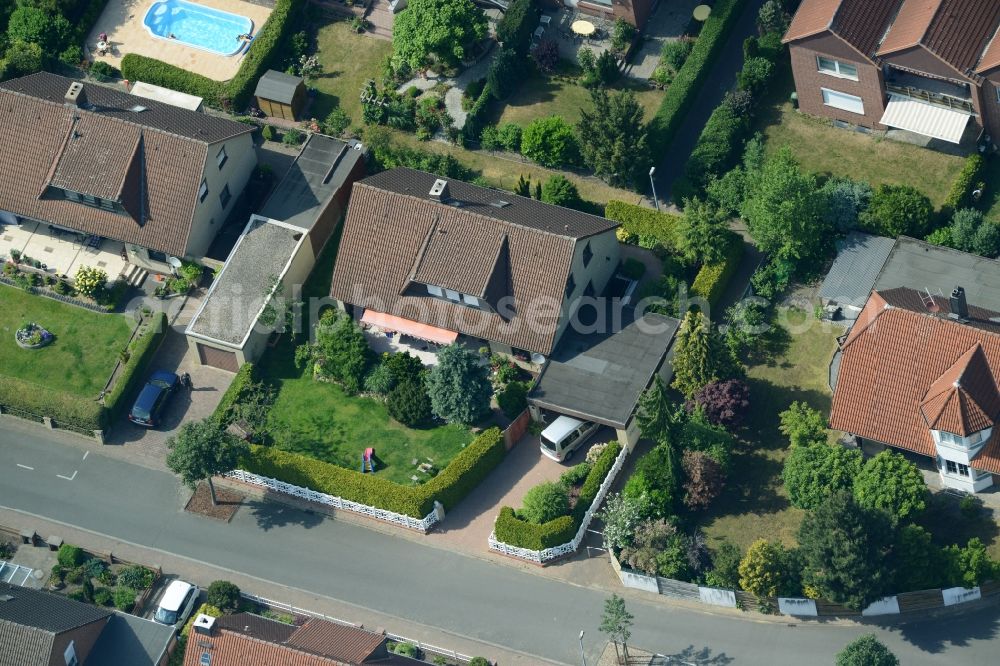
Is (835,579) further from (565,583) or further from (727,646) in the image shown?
(565,583)

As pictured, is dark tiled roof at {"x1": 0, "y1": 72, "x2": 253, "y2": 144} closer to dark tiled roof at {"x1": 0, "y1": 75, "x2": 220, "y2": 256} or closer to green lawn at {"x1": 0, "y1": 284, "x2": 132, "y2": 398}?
dark tiled roof at {"x1": 0, "y1": 75, "x2": 220, "y2": 256}

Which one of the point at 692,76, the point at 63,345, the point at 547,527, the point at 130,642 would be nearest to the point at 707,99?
the point at 692,76

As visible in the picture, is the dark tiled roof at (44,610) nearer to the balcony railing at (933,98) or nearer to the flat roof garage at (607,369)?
the flat roof garage at (607,369)

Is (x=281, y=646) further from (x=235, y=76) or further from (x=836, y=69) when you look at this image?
(x=836, y=69)

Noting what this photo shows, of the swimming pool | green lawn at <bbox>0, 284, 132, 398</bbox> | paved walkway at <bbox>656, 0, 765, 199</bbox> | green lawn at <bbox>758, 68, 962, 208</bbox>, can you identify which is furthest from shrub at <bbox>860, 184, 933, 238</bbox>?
green lawn at <bbox>0, 284, 132, 398</bbox>

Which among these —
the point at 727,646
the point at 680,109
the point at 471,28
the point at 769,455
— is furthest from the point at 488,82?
the point at 727,646
